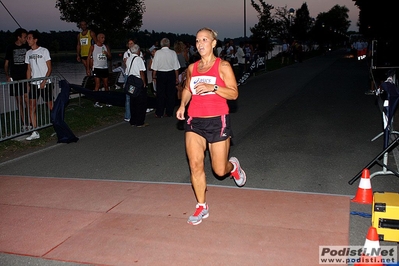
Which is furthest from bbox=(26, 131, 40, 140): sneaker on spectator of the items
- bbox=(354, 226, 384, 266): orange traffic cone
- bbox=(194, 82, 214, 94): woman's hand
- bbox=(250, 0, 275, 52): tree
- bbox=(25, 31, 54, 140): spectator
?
bbox=(250, 0, 275, 52): tree

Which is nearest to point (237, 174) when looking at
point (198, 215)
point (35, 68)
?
point (198, 215)

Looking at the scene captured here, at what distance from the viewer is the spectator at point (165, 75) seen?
12070 mm

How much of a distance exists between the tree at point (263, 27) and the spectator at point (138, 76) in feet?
88.4

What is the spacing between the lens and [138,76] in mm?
11188

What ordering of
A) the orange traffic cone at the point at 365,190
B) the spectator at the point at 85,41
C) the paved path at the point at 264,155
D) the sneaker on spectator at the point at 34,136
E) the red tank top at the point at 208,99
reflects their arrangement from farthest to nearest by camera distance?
the spectator at the point at 85,41 < the sneaker on spectator at the point at 34,136 < the paved path at the point at 264,155 < the orange traffic cone at the point at 365,190 < the red tank top at the point at 208,99

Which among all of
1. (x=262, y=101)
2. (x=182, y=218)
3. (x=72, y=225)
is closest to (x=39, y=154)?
(x=72, y=225)

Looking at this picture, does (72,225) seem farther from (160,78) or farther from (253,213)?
(160,78)

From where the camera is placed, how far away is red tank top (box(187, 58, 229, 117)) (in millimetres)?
5109

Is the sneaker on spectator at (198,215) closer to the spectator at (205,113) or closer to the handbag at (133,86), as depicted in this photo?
the spectator at (205,113)

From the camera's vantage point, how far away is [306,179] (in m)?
6.79

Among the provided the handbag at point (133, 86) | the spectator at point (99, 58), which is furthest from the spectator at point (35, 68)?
Result: the spectator at point (99, 58)

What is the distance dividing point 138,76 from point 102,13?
14.7 meters

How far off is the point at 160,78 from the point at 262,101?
14.6ft

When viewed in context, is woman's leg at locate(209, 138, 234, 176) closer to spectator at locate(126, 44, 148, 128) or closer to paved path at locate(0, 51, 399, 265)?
paved path at locate(0, 51, 399, 265)
